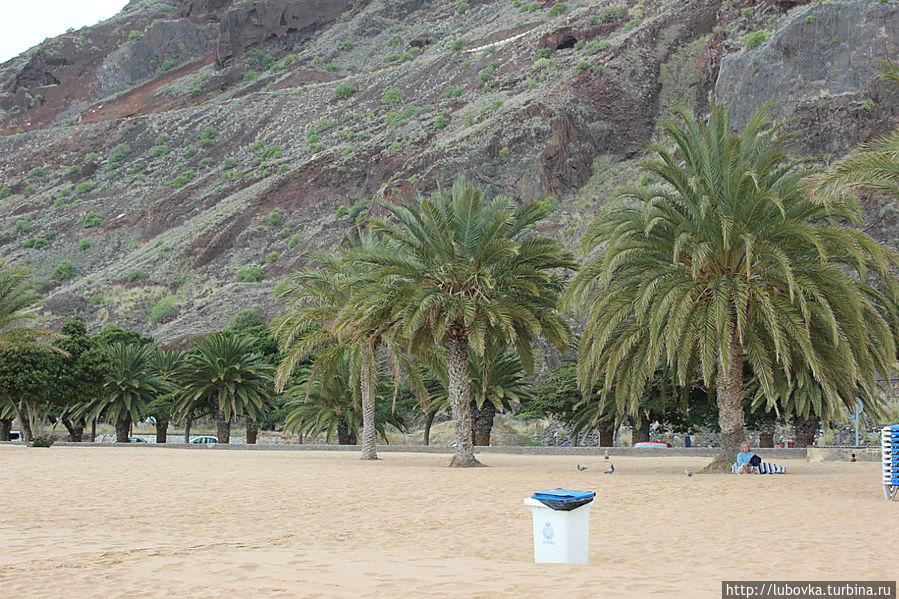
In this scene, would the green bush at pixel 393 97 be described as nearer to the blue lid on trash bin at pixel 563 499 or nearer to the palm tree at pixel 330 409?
the palm tree at pixel 330 409

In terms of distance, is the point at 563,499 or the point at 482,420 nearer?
the point at 563,499

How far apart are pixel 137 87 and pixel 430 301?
143898mm

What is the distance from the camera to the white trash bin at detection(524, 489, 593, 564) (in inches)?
323

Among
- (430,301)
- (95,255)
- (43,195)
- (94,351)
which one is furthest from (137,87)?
(430,301)

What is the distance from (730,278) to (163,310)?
223 ft

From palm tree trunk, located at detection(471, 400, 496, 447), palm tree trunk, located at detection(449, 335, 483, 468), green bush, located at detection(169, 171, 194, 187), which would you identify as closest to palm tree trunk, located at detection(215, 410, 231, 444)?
palm tree trunk, located at detection(471, 400, 496, 447)

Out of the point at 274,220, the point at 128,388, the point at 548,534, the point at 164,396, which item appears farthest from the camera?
the point at 274,220

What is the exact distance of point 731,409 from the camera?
22.1 m

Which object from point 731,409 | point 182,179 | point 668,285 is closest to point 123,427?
point 731,409

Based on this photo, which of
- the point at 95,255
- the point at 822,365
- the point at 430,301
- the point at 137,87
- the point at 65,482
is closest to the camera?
the point at 65,482

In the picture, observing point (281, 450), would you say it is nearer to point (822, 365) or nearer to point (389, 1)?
point (822, 365)

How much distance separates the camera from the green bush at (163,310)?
259ft

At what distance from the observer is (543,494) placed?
27.5 ft

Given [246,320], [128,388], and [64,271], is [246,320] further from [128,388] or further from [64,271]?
[64,271]
